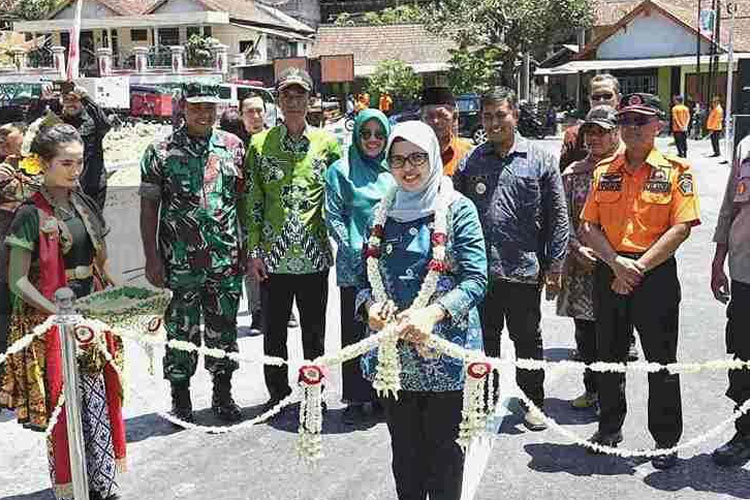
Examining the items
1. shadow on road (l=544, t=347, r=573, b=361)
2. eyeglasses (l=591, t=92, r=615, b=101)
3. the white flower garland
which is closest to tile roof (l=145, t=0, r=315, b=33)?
shadow on road (l=544, t=347, r=573, b=361)

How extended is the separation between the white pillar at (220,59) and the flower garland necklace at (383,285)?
46202mm

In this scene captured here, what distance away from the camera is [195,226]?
5215mm

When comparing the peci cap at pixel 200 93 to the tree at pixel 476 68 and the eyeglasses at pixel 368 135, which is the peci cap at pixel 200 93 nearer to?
the eyeglasses at pixel 368 135

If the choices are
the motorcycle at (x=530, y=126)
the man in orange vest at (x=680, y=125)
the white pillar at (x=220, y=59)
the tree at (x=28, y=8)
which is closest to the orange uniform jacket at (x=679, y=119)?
the man in orange vest at (x=680, y=125)

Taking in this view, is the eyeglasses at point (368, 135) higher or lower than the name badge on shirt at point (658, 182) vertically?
higher

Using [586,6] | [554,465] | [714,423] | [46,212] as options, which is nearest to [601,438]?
[554,465]

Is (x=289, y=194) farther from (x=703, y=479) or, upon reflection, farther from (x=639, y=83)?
(x=639, y=83)

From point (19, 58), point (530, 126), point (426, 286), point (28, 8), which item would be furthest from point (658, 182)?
point (28, 8)

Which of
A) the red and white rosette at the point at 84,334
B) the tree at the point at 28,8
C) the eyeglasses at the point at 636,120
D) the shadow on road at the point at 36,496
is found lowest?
the shadow on road at the point at 36,496

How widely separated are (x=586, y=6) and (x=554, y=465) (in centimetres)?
4034

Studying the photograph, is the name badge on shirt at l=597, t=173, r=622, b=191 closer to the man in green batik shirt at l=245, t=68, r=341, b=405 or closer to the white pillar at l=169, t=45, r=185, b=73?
the man in green batik shirt at l=245, t=68, r=341, b=405

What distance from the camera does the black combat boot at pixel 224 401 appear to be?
5.56 meters

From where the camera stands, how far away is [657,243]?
4.51 m

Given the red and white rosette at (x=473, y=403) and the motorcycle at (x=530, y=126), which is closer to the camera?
the red and white rosette at (x=473, y=403)
